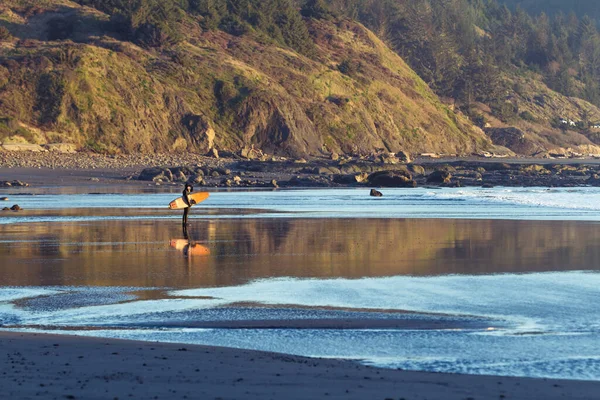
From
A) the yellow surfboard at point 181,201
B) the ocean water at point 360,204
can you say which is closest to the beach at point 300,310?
the yellow surfboard at point 181,201

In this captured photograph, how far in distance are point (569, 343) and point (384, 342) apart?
Result: 156 centimetres

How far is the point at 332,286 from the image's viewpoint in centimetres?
Result: 1128

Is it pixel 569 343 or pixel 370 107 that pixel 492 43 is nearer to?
pixel 370 107

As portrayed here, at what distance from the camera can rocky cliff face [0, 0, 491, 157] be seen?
59125 millimetres

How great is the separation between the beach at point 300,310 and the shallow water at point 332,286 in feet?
0.11

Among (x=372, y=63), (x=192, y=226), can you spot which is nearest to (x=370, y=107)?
(x=372, y=63)

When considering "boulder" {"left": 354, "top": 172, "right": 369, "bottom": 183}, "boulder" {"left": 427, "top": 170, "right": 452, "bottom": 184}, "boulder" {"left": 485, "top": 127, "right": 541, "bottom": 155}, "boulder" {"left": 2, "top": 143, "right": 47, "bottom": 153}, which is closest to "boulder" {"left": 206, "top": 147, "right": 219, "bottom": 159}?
"boulder" {"left": 2, "top": 143, "right": 47, "bottom": 153}

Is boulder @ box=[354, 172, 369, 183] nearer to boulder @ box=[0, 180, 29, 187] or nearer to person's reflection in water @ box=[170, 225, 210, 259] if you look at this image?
boulder @ box=[0, 180, 29, 187]

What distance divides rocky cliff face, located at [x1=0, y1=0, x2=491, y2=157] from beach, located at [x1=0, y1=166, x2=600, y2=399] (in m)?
39.5

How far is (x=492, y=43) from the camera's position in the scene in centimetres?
15125

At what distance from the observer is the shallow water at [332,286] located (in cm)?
781

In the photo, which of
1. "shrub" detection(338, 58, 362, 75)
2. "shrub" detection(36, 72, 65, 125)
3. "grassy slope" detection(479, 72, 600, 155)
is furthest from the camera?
"grassy slope" detection(479, 72, 600, 155)

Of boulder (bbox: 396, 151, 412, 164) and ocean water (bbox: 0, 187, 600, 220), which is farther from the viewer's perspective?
boulder (bbox: 396, 151, 412, 164)

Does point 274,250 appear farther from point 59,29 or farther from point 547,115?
point 547,115
